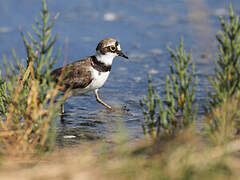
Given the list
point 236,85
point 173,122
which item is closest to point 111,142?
point 173,122

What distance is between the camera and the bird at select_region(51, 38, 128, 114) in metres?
7.45

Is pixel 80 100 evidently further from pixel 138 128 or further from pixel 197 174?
pixel 197 174

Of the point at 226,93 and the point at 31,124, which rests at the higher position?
the point at 226,93

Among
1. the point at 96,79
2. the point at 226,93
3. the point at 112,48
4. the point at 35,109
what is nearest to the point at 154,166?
the point at 35,109

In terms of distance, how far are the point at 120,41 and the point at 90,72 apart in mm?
3895

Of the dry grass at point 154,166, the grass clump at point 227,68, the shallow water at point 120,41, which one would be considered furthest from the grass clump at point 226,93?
the shallow water at point 120,41

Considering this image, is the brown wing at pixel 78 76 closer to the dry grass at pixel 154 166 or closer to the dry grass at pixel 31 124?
the dry grass at pixel 31 124

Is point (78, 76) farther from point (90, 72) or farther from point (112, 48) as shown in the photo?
point (112, 48)

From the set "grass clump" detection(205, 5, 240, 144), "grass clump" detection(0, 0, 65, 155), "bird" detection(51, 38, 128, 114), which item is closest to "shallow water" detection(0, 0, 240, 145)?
"bird" detection(51, 38, 128, 114)

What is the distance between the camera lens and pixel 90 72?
7539 mm

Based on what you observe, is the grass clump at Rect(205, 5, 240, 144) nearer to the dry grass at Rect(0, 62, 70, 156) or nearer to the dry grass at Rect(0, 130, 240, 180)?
the dry grass at Rect(0, 130, 240, 180)

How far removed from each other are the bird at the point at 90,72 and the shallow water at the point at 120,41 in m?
0.42

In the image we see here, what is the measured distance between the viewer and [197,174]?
3043 mm

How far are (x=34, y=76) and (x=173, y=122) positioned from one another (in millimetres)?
1464
